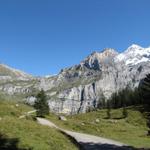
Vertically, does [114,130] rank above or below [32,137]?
below

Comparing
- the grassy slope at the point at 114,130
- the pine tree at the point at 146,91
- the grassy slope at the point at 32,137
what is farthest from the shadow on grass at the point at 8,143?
the grassy slope at the point at 114,130

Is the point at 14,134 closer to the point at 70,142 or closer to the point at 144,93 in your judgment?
the point at 70,142

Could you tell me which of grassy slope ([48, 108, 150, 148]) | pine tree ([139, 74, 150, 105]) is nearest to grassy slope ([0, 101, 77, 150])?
pine tree ([139, 74, 150, 105])

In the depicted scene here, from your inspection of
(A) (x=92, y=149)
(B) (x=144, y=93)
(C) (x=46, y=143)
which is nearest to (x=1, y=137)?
(C) (x=46, y=143)


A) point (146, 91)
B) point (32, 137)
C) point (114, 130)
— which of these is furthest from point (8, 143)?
point (114, 130)

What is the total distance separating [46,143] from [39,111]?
6606cm

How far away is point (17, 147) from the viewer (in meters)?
18.9

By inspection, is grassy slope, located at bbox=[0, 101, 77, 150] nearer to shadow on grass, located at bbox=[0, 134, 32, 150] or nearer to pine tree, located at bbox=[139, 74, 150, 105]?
shadow on grass, located at bbox=[0, 134, 32, 150]

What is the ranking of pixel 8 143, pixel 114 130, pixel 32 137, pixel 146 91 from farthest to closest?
pixel 114 130 < pixel 146 91 < pixel 32 137 < pixel 8 143

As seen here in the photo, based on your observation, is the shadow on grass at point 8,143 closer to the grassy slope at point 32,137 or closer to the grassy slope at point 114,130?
the grassy slope at point 32,137

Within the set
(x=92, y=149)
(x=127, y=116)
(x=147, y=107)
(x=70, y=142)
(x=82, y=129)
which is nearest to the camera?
(x=70, y=142)

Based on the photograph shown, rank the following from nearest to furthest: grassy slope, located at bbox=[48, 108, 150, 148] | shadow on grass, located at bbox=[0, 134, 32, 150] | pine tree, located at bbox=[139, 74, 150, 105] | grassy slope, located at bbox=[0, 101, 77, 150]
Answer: shadow on grass, located at bbox=[0, 134, 32, 150] < grassy slope, located at bbox=[0, 101, 77, 150] < pine tree, located at bbox=[139, 74, 150, 105] < grassy slope, located at bbox=[48, 108, 150, 148]

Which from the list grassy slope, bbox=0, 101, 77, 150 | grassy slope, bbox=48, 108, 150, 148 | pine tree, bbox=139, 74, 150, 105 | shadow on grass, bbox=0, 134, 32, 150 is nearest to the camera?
shadow on grass, bbox=0, 134, 32, 150

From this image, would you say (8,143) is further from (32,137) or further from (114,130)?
(114,130)
